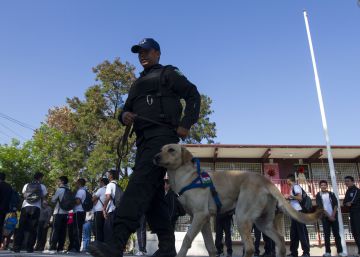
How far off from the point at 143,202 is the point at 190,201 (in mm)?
652

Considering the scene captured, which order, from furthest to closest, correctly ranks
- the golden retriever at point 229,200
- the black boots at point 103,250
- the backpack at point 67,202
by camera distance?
the backpack at point 67,202 → the golden retriever at point 229,200 → the black boots at point 103,250

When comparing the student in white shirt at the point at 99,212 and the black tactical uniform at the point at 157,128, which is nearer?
the black tactical uniform at the point at 157,128

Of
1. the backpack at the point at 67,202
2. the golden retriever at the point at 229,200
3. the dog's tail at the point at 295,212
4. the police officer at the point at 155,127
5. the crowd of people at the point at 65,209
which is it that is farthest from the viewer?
the backpack at the point at 67,202

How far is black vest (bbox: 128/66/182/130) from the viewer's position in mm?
3742

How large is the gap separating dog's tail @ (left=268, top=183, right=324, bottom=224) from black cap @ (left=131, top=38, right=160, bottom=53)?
222 centimetres

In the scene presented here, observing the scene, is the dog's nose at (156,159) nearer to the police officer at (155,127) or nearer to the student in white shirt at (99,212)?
the police officer at (155,127)

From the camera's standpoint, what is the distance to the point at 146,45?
13.2 feet

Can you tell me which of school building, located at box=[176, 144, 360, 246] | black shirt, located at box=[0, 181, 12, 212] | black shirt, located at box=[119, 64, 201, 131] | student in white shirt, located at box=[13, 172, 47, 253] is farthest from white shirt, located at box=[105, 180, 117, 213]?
school building, located at box=[176, 144, 360, 246]

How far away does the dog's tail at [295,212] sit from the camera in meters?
4.16

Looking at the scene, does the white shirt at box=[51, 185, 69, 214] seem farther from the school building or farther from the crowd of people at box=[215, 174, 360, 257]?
the school building

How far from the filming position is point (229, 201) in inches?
172

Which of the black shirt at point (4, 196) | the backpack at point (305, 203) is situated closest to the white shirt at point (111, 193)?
the black shirt at point (4, 196)

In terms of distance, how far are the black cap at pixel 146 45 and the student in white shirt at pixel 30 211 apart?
18.9 ft

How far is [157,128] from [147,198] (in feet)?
2.36
